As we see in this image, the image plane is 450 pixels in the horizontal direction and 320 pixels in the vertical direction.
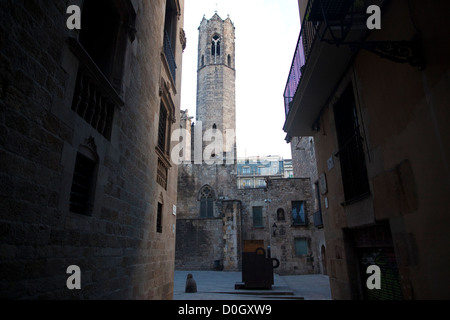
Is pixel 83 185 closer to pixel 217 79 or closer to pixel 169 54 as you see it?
pixel 169 54

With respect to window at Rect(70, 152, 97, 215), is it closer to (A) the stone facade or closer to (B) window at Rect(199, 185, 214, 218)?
(A) the stone facade

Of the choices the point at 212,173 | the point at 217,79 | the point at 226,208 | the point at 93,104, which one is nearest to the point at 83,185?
the point at 93,104

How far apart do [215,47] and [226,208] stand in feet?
67.1

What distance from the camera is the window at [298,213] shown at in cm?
1931

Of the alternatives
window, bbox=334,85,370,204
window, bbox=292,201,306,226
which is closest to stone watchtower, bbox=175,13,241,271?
window, bbox=292,201,306,226

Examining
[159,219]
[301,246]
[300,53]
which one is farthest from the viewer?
[301,246]

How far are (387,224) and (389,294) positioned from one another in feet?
3.48

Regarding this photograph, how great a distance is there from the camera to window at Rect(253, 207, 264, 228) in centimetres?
2203

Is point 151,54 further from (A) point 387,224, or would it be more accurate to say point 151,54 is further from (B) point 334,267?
(B) point 334,267

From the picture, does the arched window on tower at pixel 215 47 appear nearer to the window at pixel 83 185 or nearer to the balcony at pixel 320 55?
the balcony at pixel 320 55

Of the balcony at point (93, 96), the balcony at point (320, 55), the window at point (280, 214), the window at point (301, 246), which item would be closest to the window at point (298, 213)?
the window at point (280, 214)

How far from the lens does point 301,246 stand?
18766mm

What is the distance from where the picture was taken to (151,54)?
6.01 meters

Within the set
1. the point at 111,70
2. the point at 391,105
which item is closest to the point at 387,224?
the point at 391,105
